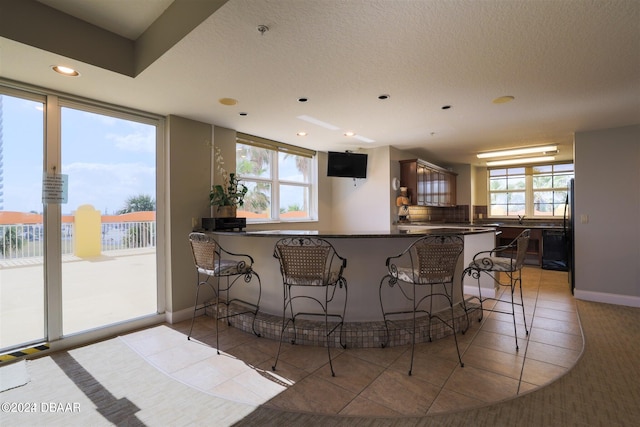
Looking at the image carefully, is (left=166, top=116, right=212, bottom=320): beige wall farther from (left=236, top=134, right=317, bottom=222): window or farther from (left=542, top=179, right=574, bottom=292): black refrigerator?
(left=542, top=179, right=574, bottom=292): black refrigerator

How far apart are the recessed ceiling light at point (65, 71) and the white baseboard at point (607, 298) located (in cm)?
634

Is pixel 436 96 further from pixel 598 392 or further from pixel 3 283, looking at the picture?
pixel 3 283

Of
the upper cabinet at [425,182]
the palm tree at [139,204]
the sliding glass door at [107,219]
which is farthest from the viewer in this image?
the upper cabinet at [425,182]

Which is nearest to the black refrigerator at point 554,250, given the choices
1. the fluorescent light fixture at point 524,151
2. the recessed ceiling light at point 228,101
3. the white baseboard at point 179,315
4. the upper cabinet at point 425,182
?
the fluorescent light fixture at point 524,151

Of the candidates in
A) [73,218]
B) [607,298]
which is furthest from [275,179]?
[607,298]

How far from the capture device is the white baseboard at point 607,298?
12.5ft

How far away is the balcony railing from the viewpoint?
8.27 ft

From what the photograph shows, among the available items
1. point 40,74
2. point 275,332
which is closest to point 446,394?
point 275,332

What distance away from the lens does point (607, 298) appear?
156 inches

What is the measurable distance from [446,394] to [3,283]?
12.0ft

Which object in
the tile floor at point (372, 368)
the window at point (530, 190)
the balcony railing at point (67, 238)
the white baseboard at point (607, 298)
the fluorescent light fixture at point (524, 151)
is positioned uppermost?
the fluorescent light fixture at point (524, 151)

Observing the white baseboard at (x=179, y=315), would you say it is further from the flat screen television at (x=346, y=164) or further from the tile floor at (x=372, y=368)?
the flat screen television at (x=346, y=164)

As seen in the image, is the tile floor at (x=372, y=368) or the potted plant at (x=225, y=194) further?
→ the potted plant at (x=225, y=194)

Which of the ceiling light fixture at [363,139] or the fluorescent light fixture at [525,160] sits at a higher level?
the ceiling light fixture at [363,139]
